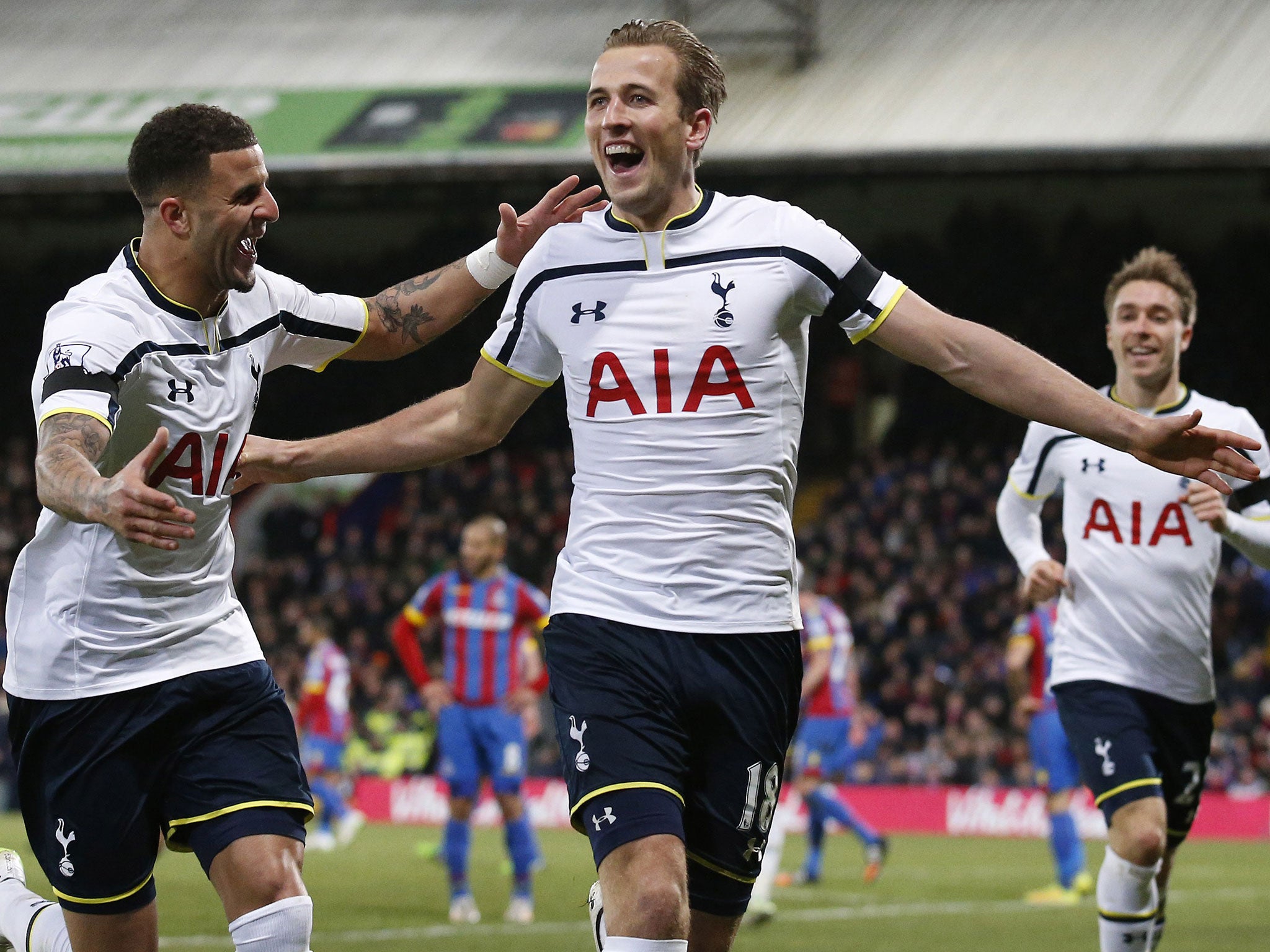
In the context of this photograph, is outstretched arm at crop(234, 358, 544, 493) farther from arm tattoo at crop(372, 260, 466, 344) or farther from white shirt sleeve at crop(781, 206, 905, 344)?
white shirt sleeve at crop(781, 206, 905, 344)

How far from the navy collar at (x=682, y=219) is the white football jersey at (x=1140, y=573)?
266 centimetres

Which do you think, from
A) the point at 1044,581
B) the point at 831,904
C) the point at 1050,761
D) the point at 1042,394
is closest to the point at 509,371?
the point at 1042,394

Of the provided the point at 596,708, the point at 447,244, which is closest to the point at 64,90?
the point at 447,244

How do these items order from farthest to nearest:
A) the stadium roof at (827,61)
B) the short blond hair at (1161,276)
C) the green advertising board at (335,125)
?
the green advertising board at (335,125), the stadium roof at (827,61), the short blond hair at (1161,276)

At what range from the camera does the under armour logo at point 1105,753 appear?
21.2 feet

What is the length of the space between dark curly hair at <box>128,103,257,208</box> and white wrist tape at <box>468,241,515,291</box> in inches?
35.1

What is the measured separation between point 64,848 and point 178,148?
1.82 metres

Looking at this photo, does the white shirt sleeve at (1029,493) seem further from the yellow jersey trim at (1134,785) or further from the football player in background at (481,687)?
the football player in background at (481,687)

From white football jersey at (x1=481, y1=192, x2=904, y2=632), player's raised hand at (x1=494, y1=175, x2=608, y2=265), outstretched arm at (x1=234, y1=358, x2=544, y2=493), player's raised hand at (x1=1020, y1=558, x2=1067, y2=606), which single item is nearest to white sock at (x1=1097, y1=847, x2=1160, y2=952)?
player's raised hand at (x1=1020, y1=558, x2=1067, y2=606)

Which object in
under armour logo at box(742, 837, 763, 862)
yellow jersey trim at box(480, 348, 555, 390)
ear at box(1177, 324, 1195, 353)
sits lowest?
under armour logo at box(742, 837, 763, 862)

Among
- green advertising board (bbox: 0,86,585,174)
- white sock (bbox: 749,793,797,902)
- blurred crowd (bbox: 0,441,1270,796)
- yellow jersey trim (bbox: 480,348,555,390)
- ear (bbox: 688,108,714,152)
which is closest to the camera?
ear (bbox: 688,108,714,152)

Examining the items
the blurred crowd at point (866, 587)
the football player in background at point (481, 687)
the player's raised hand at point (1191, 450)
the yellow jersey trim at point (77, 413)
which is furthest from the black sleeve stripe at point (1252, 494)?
the blurred crowd at point (866, 587)

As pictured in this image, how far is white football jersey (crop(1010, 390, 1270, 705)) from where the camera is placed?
6590 millimetres

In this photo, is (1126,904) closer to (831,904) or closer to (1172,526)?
(1172,526)
